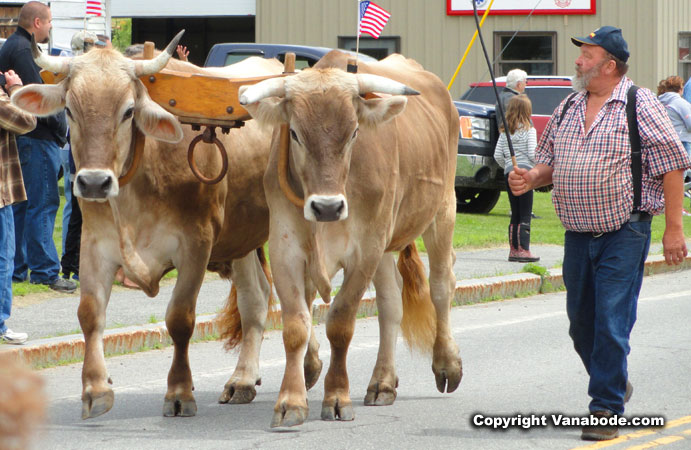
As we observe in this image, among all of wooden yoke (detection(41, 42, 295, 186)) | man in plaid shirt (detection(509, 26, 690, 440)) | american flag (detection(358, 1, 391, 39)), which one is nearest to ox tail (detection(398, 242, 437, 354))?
man in plaid shirt (detection(509, 26, 690, 440))

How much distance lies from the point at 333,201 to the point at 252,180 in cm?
147

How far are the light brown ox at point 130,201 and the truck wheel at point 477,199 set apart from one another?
1250 centimetres

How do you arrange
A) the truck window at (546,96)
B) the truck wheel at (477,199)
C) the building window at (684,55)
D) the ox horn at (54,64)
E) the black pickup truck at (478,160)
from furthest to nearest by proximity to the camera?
the building window at (684,55) < the truck window at (546,96) < the truck wheel at (477,199) < the black pickup truck at (478,160) < the ox horn at (54,64)

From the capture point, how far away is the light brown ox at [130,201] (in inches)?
210

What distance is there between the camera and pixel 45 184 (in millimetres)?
9555

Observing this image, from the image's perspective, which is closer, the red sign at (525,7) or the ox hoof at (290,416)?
the ox hoof at (290,416)

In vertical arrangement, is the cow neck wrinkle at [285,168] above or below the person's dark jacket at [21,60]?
below

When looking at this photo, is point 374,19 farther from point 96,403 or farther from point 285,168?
point 96,403

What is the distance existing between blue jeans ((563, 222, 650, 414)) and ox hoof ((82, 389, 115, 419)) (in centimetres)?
251

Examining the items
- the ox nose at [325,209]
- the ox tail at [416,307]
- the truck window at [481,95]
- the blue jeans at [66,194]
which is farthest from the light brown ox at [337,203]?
the truck window at [481,95]

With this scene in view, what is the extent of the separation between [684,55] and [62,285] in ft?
71.8

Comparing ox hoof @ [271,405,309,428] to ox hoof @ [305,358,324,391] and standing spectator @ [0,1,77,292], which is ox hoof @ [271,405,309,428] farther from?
standing spectator @ [0,1,77,292]

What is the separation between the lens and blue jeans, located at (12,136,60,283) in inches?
372

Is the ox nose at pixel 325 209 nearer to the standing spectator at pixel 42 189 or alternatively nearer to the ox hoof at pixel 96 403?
the ox hoof at pixel 96 403
